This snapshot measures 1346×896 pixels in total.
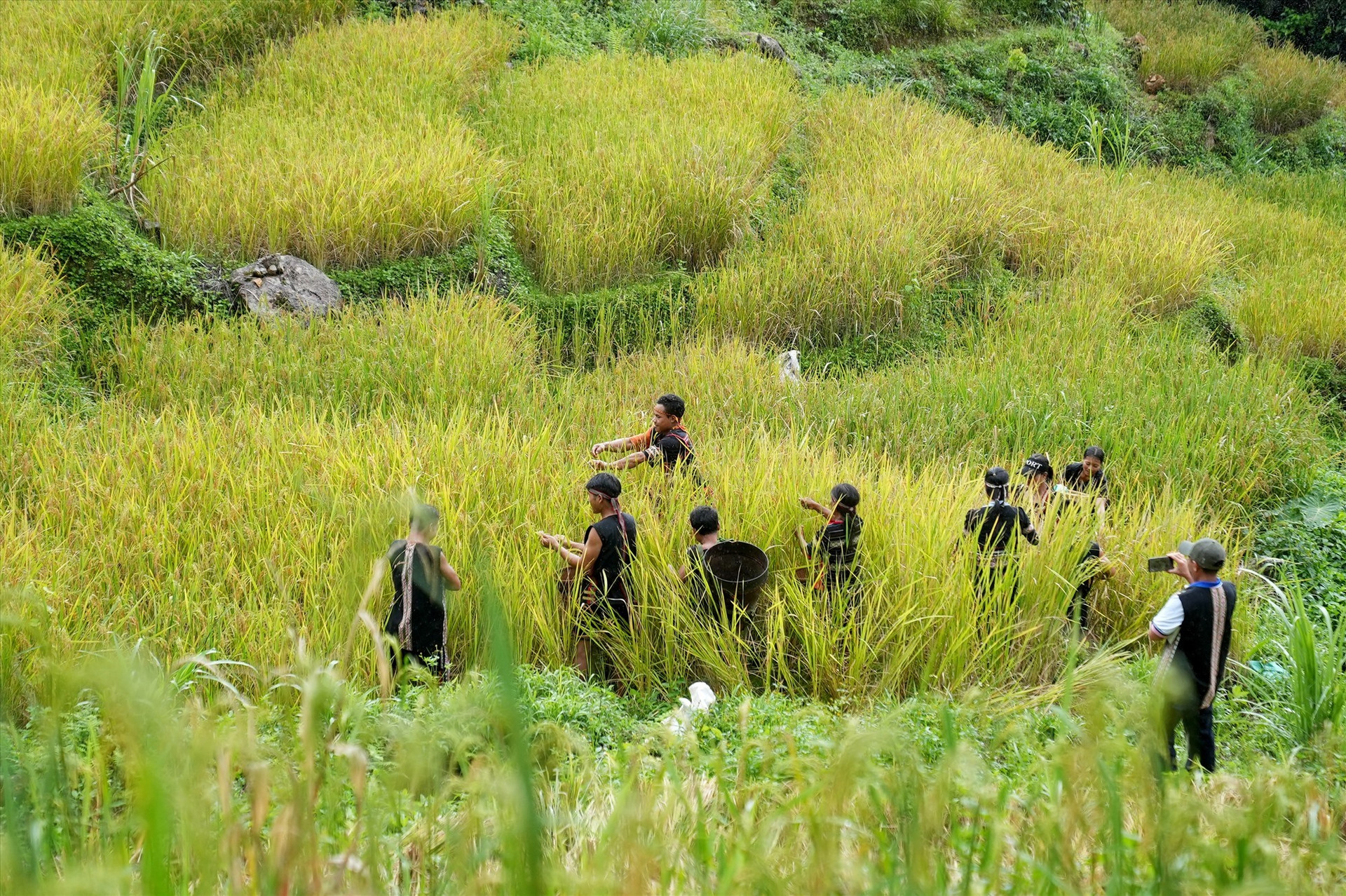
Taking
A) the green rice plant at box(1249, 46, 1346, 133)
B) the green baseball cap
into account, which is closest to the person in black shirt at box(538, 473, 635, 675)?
the green baseball cap

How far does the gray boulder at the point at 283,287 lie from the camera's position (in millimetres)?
6785

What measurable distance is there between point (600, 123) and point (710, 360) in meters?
3.55

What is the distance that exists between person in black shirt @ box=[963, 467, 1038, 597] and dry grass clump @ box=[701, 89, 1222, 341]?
3.53 meters

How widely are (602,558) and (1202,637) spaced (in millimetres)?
2138

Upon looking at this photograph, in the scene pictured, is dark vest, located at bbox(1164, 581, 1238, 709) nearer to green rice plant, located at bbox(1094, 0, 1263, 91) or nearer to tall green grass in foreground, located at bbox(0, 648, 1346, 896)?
tall green grass in foreground, located at bbox(0, 648, 1346, 896)

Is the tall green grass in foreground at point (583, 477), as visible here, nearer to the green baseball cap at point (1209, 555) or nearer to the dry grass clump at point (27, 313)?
the dry grass clump at point (27, 313)

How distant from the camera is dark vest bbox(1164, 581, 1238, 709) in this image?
136 inches

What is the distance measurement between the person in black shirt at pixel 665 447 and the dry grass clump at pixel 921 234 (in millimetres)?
2717

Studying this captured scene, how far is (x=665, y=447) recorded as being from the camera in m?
4.96

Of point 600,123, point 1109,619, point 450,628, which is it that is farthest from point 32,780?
point 600,123

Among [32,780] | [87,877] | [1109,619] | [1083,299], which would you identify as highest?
[87,877]

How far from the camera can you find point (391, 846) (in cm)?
177

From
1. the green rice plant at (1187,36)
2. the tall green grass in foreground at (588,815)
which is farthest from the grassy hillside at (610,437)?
the green rice plant at (1187,36)

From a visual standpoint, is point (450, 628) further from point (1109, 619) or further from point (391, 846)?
point (1109, 619)
